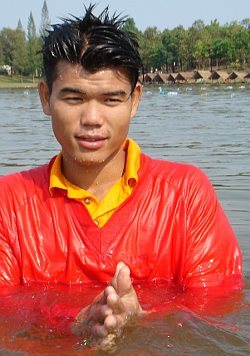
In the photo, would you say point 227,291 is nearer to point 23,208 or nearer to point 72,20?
point 23,208

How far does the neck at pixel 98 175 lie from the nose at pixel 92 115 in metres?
0.32

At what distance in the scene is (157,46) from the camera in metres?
95.8

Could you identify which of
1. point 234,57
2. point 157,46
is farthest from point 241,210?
point 157,46

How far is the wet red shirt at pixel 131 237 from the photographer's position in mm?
3217

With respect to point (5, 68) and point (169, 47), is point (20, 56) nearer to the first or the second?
point (5, 68)

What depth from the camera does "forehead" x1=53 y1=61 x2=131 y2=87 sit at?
3.02 meters

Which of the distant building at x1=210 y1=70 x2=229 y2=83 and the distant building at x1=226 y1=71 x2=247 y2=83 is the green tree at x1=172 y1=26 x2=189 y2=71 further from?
the distant building at x1=226 y1=71 x2=247 y2=83

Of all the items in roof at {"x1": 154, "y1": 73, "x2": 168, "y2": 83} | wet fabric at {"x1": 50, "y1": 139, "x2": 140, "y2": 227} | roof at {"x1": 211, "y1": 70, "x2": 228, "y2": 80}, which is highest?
wet fabric at {"x1": 50, "y1": 139, "x2": 140, "y2": 227}

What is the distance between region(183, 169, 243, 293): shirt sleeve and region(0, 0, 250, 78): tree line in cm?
7943

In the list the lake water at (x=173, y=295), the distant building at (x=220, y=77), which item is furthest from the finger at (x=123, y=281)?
the distant building at (x=220, y=77)

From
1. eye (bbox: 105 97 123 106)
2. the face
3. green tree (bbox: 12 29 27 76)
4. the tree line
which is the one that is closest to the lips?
the face

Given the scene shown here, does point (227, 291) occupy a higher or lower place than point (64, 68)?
lower

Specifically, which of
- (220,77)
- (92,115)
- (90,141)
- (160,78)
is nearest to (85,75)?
(92,115)

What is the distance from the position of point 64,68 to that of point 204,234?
3.53 feet
